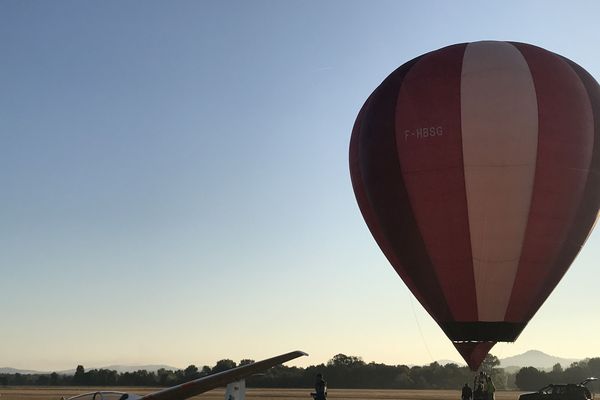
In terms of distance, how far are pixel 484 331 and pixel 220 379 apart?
18018 mm

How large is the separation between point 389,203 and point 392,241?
64.2 inches

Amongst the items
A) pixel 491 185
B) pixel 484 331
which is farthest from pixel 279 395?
pixel 491 185

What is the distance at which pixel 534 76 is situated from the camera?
89.6ft

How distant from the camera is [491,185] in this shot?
86.8ft

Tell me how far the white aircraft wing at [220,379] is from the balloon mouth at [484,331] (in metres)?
17.0

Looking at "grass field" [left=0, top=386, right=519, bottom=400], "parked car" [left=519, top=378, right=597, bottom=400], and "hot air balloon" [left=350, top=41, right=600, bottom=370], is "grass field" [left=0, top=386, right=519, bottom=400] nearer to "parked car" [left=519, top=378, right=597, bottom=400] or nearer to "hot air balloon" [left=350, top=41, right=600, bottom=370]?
"parked car" [left=519, top=378, right=597, bottom=400]

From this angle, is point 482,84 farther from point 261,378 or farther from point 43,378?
point 43,378

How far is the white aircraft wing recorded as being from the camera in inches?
412

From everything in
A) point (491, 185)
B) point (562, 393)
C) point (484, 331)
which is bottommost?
point (562, 393)

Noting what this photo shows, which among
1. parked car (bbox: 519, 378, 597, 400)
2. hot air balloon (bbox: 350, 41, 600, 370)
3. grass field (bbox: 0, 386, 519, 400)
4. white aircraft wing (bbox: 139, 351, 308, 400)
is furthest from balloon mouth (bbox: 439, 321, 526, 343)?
grass field (bbox: 0, 386, 519, 400)

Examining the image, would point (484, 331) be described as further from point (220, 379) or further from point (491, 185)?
point (220, 379)

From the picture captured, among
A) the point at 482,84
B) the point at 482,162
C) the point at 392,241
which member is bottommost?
the point at 392,241

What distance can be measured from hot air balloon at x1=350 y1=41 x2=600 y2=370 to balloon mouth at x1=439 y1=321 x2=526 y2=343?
38 millimetres

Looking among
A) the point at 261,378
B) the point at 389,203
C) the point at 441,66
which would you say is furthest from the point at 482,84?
the point at 261,378
